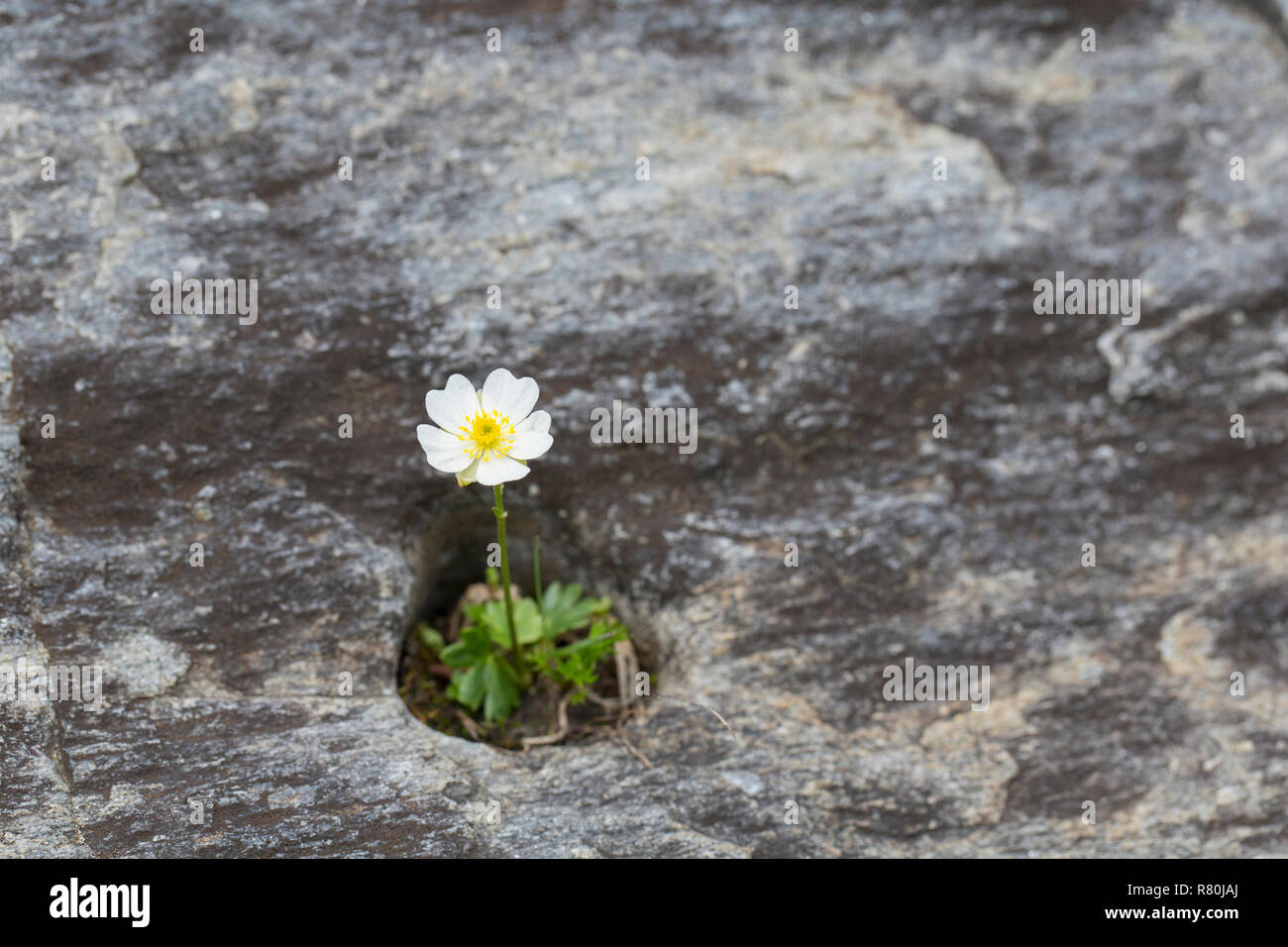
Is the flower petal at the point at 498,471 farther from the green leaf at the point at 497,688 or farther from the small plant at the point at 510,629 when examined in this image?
the green leaf at the point at 497,688

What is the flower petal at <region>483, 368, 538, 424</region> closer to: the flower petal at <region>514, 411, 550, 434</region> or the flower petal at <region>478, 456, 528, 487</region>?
the flower petal at <region>514, 411, 550, 434</region>

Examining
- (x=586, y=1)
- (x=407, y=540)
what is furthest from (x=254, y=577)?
(x=586, y=1)

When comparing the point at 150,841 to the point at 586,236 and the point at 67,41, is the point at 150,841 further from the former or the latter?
the point at 67,41

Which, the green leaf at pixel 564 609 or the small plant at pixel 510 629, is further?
the green leaf at pixel 564 609

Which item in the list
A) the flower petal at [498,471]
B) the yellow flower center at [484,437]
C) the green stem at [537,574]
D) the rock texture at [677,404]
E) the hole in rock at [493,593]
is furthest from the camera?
the hole in rock at [493,593]

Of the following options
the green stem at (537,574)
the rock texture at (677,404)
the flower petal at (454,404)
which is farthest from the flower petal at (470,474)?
the rock texture at (677,404)

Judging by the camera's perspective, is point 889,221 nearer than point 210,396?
No

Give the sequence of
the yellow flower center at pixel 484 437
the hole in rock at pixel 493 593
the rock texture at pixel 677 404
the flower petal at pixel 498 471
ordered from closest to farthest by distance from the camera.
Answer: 1. the flower petal at pixel 498 471
2. the yellow flower center at pixel 484 437
3. the rock texture at pixel 677 404
4. the hole in rock at pixel 493 593

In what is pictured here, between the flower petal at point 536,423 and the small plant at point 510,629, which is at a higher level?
the flower petal at point 536,423
